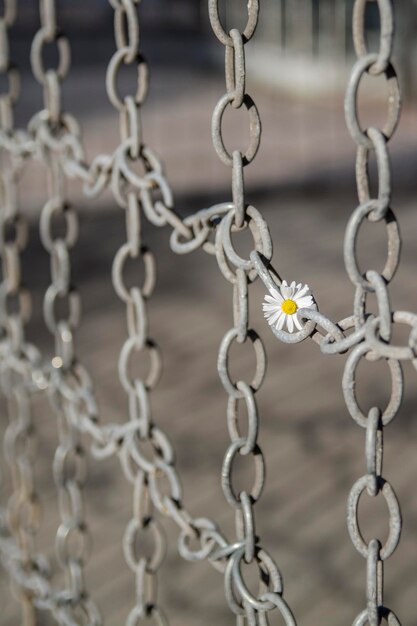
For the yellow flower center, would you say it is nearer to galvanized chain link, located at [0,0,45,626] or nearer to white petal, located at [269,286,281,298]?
white petal, located at [269,286,281,298]

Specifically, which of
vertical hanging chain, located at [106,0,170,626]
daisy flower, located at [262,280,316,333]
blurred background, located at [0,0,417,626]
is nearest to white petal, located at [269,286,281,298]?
daisy flower, located at [262,280,316,333]

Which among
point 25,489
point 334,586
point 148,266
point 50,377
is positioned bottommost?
point 334,586

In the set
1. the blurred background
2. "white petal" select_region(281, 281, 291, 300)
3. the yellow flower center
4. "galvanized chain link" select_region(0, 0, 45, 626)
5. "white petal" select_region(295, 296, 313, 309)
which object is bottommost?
the blurred background

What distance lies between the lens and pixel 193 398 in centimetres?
245

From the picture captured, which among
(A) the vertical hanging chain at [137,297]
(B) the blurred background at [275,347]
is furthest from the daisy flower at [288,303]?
(B) the blurred background at [275,347]

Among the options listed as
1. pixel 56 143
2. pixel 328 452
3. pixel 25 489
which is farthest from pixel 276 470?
pixel 56 143

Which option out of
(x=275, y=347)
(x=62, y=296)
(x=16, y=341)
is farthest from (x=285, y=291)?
(x=275, y=347)

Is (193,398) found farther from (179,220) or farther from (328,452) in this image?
(179,220)

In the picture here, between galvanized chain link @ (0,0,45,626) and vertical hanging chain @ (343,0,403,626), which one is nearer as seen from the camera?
vertical hanging chain @ (343,0,403,626)

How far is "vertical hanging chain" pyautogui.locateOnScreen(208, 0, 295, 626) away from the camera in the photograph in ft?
1.96

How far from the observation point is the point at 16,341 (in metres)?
1.09

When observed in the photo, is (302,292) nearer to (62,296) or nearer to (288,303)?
(288,303)

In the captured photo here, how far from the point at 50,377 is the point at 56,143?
26 centimetres

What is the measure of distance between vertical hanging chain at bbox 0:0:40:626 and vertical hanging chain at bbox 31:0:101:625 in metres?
0.05
